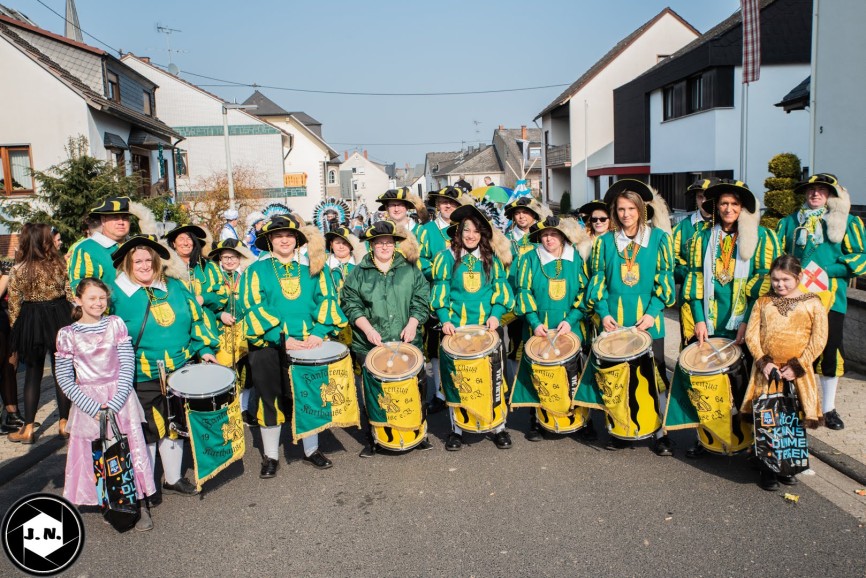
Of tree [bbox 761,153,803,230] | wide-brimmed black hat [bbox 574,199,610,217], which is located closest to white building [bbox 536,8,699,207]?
tree [bbox 761,153,803,230]

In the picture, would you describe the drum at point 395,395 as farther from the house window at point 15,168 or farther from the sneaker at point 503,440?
the house window at point 15,168

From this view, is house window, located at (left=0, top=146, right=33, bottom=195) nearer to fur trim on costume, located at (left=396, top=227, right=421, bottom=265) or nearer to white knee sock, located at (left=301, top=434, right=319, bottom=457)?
fur trim on costume, located at (left=396, top=227, right=421, bottom=265)

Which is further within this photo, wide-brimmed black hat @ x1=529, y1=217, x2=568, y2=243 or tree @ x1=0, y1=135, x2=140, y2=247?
tree @ x1=0, y1=135, x2=140, y2=247

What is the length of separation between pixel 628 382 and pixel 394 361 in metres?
1.78

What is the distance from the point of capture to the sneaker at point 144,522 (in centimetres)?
459

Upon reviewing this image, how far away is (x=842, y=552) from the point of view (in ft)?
12.8

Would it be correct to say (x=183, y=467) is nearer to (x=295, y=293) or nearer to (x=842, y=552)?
(x=295, y=293)

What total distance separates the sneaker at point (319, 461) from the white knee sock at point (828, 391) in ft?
13.4

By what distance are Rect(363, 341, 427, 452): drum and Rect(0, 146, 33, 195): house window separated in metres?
18.2

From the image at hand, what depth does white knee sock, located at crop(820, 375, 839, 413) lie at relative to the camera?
18.9 ft

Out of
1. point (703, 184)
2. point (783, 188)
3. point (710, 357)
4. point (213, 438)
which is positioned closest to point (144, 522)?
point (213, 438)

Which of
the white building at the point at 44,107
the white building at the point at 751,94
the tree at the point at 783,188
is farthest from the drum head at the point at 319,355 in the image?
the white building at the point at 751,94

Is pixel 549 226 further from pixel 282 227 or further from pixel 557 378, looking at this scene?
pixel 282 227

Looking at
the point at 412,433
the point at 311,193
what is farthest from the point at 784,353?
the point at 311,193
